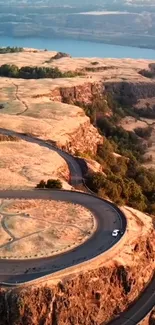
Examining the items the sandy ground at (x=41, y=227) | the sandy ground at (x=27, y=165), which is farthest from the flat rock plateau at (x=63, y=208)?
the sandy ground at (x=41, y=227)

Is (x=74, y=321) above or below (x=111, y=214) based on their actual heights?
below

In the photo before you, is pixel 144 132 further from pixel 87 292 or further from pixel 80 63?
pixel 87 292

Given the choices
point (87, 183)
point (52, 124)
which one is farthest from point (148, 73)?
point (87, 183)

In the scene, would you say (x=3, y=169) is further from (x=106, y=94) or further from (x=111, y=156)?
(x=106, y=94)

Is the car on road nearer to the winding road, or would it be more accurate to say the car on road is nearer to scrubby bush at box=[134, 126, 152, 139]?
the winding road

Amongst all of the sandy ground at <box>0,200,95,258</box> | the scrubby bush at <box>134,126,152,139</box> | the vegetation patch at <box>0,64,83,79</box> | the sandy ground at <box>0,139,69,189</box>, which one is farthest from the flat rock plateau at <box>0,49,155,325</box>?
the vegetation patch at <box>0,64,83,79</box>
